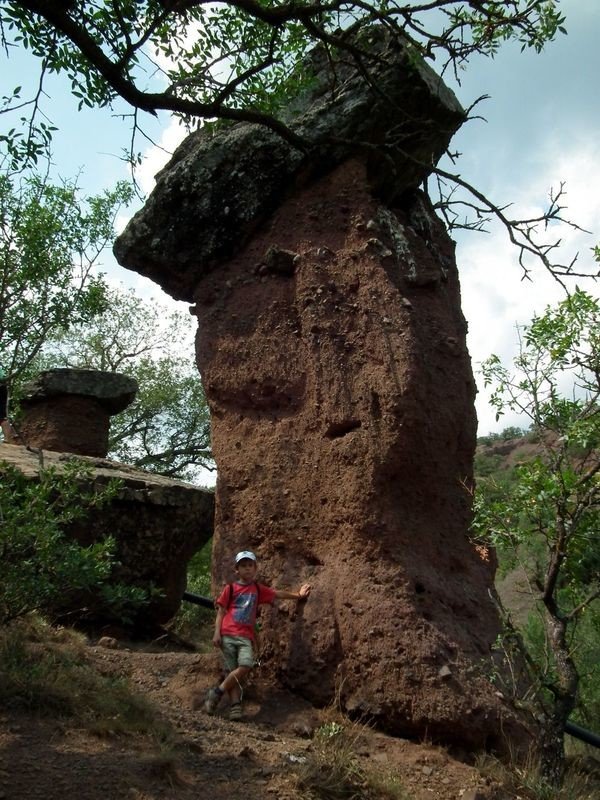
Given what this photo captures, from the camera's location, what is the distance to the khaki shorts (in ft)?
18.8

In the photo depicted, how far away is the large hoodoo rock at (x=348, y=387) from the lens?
541cm

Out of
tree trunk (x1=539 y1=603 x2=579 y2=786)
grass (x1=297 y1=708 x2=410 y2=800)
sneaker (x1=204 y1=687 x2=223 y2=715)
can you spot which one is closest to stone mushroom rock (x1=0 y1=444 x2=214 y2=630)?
sneaker (x1=204 y1=687 x2=223 y2=715)

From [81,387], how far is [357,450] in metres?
5.52

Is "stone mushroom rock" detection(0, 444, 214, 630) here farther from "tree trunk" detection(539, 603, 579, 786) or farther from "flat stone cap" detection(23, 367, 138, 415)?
"tree trunk" detection(539, 603, 579, 786)

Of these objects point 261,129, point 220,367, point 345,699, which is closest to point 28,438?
point 220,367

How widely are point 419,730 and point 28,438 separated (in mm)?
6865

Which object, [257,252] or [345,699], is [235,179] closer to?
[257,252]

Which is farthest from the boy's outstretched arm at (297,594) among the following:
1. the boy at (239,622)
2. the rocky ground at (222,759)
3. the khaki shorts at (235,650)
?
the rocky ground at (222,759)

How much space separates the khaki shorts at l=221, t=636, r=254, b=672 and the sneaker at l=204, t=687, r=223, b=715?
0.61 ft

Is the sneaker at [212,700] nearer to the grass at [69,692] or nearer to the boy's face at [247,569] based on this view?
the grass at [69,692]

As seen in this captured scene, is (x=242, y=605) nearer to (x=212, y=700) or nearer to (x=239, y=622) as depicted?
(x=239, y=622)

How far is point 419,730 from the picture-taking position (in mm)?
5102

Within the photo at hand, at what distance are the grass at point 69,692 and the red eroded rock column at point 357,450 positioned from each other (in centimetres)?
108

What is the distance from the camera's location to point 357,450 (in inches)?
232
